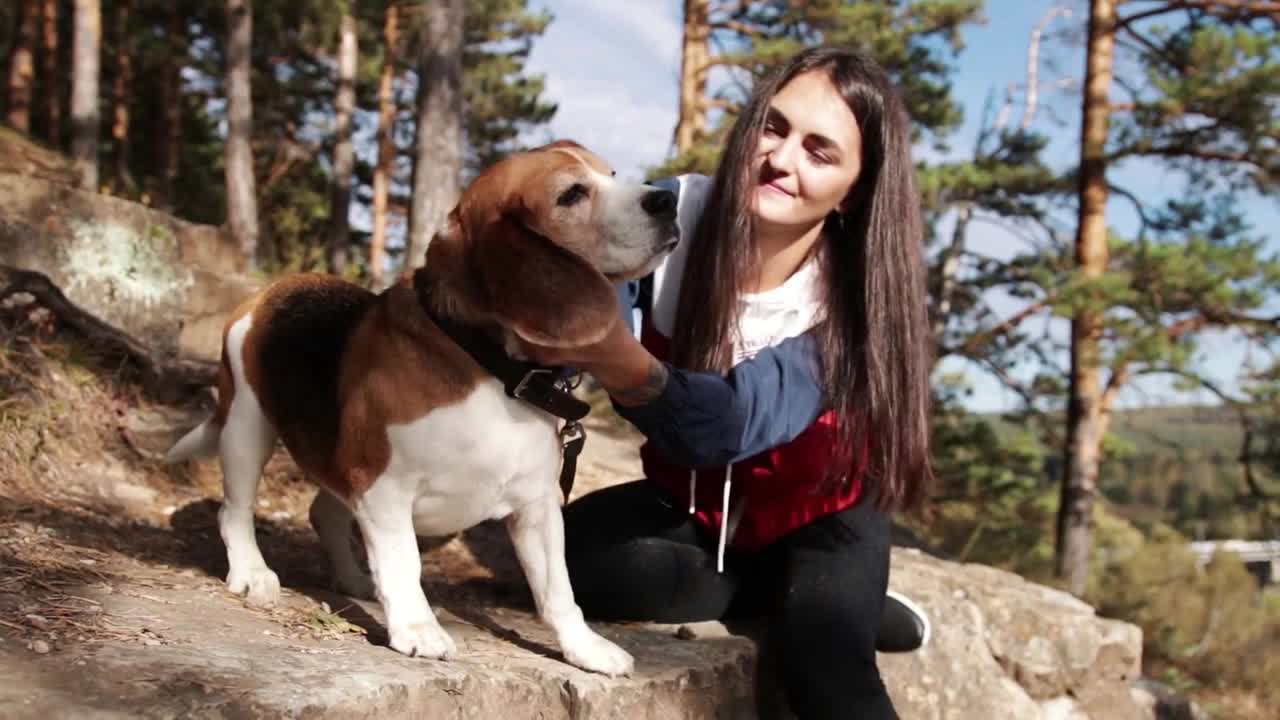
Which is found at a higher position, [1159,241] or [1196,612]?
[1159,241]

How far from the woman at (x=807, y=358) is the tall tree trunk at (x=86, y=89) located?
948 centimetres

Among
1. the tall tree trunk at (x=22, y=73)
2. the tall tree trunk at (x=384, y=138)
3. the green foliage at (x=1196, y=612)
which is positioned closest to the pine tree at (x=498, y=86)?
the tall tree trunk at (x=384, y=138)

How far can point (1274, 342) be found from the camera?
959 cm

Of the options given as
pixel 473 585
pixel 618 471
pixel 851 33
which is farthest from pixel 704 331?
pixel 851 33

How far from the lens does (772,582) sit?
9.96 feet

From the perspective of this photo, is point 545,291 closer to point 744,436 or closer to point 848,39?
point 744,436

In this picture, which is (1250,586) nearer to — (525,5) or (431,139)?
(431,139)

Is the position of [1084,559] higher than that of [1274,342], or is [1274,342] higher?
[1274,342]

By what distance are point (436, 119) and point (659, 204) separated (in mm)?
6088

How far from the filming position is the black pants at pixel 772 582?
8.88 feet

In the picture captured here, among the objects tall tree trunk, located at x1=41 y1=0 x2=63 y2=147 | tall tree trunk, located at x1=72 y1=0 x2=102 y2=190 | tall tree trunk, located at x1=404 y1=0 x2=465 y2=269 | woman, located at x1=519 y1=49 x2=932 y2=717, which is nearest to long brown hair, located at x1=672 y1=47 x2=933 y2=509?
woman, located at x1=519 y1=49 x2=932 y2=717

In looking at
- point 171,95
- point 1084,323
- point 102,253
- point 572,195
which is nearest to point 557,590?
point 572,195

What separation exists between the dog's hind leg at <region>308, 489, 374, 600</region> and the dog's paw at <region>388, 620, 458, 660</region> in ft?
2.48

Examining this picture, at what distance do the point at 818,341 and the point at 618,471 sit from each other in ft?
10.7
